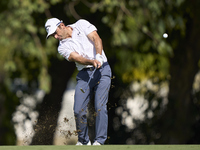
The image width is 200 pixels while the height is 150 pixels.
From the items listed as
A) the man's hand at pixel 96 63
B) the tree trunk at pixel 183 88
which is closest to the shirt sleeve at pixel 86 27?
the man's hand at pixel 96 63

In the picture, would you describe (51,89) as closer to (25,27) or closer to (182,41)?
(25,27)

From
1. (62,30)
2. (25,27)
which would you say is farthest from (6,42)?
(62,30)

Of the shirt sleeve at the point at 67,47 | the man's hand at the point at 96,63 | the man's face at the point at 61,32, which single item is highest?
the man's face at the point at 61,32

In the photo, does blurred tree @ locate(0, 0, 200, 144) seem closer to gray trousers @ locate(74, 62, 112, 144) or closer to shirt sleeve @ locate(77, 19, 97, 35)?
gray trousers @ locate(74, 62, 112, 144)

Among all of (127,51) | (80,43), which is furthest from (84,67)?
(127,51)

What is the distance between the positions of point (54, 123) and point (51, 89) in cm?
438

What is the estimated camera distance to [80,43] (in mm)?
6453

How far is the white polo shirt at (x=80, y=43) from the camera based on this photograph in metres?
6.42

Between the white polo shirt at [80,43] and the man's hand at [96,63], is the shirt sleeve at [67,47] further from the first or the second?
the man's hand at [96,63]

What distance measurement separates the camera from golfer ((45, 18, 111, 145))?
6.42 m

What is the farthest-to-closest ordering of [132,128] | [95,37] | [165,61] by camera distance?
[165,61]
[132,128]
[95,37]

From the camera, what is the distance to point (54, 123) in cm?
785

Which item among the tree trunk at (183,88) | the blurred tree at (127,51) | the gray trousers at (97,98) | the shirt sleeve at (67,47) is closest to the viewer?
the shirt sleeve at (67,47)

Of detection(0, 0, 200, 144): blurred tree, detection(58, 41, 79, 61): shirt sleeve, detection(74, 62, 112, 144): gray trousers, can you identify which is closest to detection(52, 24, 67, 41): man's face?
detection(58, 41, 79, 61): shirt sleeve
